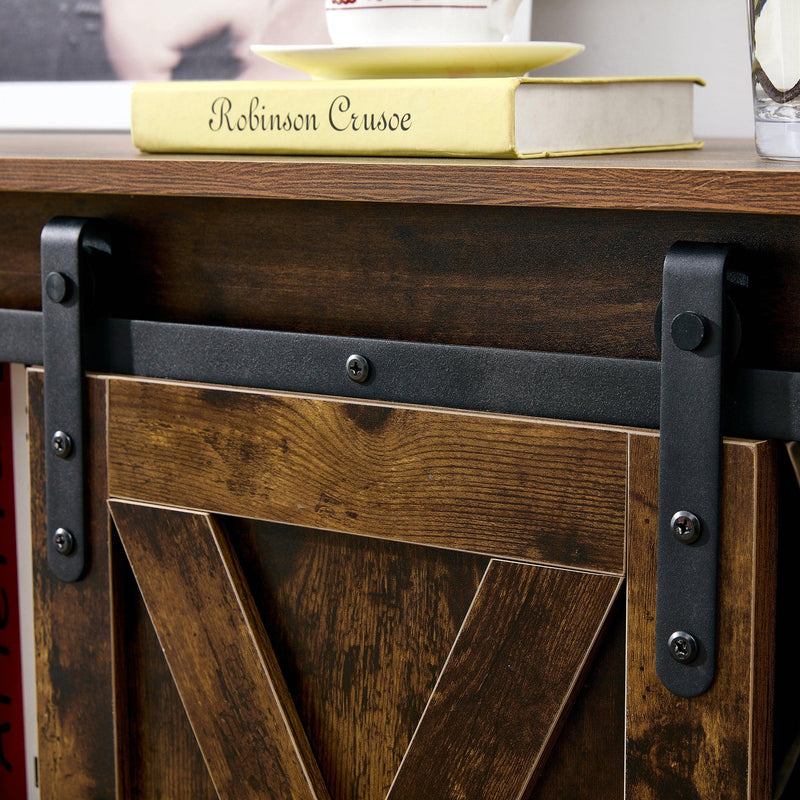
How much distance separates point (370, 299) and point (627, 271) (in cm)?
14

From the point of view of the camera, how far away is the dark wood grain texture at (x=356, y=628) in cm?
54

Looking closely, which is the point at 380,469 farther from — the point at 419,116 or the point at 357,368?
the point at 419,116

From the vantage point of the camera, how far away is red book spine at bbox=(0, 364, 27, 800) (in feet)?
2.87

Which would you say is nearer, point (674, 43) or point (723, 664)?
point (723, 664)

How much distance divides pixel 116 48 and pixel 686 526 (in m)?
0.73

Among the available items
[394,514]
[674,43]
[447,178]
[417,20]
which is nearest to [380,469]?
[394,514]

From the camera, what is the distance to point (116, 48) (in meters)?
0.95

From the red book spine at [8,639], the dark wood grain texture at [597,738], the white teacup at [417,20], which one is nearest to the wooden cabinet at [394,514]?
the dark wood grain texture at [597,738]

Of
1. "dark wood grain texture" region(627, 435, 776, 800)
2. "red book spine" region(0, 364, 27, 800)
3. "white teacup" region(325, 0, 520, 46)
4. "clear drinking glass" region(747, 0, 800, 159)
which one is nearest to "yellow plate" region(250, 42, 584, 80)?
"white teacup" region(325, 0, 520, 46)

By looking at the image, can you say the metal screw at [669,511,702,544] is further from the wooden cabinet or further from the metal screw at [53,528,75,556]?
the metal screw at [53,528,75,556]

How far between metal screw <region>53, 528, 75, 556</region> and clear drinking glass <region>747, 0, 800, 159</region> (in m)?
0.44

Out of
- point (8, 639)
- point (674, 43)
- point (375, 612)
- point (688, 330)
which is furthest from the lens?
point (8, 639)

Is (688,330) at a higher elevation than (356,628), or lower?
higher

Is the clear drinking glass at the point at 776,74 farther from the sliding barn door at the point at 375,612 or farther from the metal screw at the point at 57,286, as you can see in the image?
the metal screw at the point at 57,286
